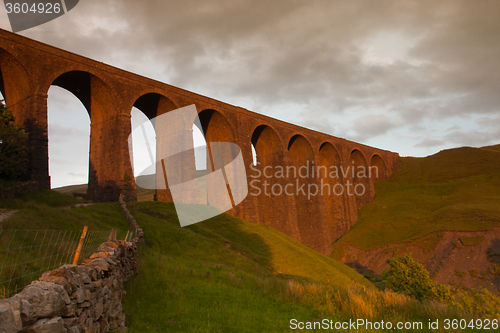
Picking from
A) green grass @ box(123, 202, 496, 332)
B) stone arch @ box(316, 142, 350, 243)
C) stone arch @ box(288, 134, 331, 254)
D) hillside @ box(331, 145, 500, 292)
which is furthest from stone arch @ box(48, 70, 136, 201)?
stone arch @ box(316, 142, 350, 243)

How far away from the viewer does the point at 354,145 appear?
55156 millimetres

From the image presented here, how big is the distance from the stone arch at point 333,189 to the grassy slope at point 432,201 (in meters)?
2.48

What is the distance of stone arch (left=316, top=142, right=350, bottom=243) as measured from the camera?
49.0 m

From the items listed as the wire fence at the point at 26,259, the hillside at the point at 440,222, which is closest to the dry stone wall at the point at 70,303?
the wire fence at the point at 26,259

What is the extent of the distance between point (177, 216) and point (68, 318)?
1996 centimetres

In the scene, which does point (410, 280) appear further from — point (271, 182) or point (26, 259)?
point (271, 182)

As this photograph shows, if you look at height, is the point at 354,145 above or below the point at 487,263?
above

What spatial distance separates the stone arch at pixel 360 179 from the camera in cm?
5600

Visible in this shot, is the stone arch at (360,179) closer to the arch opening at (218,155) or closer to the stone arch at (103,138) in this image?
the arch opening at (218,155)

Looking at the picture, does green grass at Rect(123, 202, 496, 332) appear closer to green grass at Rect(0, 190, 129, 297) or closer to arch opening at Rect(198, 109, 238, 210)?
green grass at Rect(0, 190, 129, 297)

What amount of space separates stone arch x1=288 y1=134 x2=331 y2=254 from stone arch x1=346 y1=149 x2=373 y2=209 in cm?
1358

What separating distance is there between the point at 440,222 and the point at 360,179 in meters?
21.8

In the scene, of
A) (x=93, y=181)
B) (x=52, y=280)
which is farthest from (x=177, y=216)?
(x=52, y=280)

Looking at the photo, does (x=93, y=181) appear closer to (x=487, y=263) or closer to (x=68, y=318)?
(x=68, y=318)
